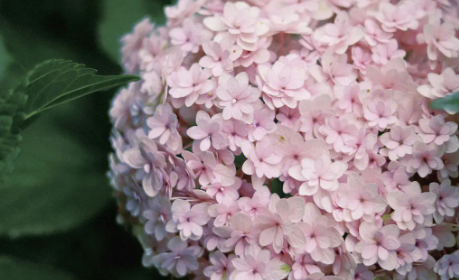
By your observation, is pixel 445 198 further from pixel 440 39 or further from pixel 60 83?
pixel 60 83

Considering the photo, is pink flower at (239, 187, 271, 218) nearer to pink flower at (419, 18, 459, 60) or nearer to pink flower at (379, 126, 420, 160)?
pink flower at (379, 126, 420, 160)

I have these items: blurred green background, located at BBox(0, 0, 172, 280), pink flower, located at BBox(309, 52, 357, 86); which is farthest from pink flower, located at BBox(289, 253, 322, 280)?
blurred green background, located at BBox(0, 0, 172, 280)

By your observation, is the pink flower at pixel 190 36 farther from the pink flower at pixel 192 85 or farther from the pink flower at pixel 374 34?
the pink flower at pixel 374 34

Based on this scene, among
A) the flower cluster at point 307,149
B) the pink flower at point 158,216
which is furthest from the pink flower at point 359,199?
the pink flower at point 158,216

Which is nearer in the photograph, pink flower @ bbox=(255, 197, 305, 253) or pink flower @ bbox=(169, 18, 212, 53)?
pink flower @ bbox=(255, 197, 305, 253)

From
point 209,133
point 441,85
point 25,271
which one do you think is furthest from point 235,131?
point 25,271

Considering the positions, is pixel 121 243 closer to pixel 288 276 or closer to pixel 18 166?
pixel 18 166

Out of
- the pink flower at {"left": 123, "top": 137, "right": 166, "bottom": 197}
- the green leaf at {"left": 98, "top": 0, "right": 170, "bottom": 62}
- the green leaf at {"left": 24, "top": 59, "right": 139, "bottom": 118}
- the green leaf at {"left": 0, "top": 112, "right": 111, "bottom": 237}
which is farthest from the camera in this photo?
the green leaf at {"left": 98, "top": 0, "right": 170, "bottom": 62}
